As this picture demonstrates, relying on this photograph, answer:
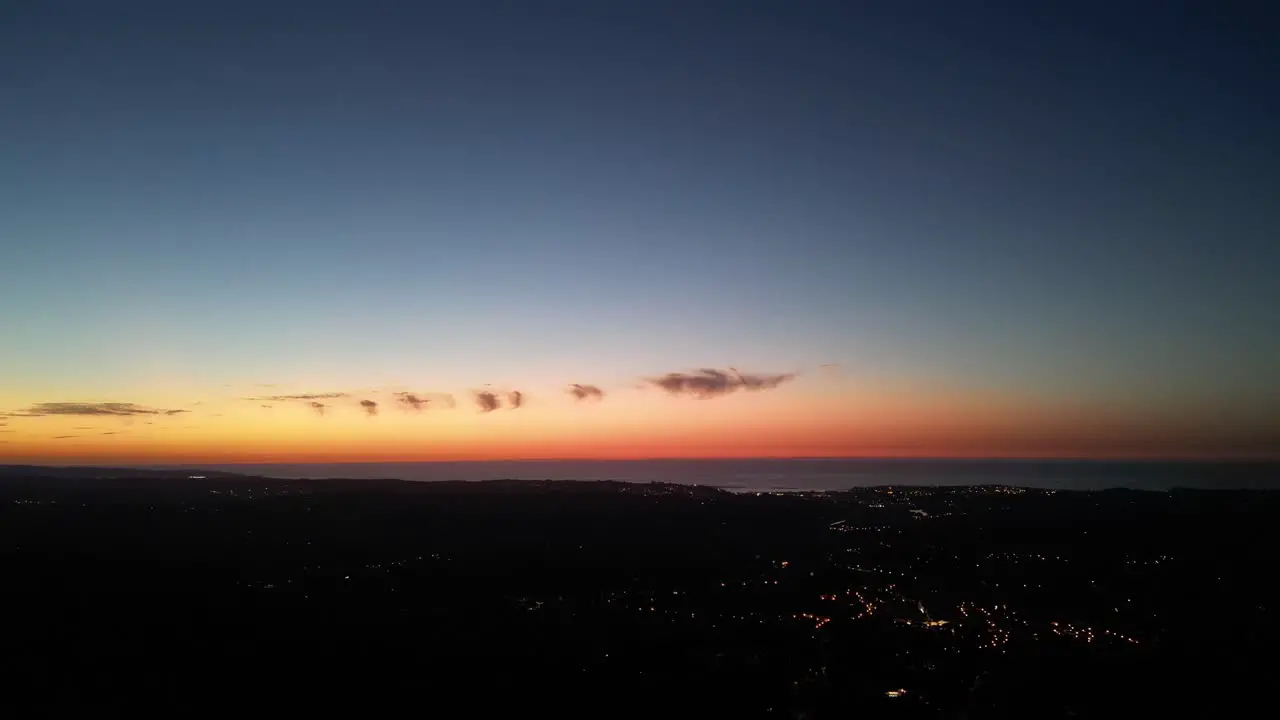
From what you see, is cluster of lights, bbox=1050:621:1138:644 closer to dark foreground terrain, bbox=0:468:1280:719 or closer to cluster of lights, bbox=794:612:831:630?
dark foreground terrain, bbox=0:468:1280:719

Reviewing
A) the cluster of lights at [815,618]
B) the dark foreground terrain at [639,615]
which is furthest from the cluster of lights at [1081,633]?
the cluster of lights at [815,618]

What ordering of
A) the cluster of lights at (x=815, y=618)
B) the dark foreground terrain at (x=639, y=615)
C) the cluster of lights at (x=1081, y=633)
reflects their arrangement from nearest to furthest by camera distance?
the dark foreground terrain at (x=639, y=615)
the cluster of lights at (x=1081, y=633)
the cluster of lights at (x=815, y=618)

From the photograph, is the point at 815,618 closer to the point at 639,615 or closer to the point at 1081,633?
the point at 639,615

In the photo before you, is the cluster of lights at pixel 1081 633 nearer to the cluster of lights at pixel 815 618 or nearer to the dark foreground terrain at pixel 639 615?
the dark foreground terrain at pixel 639 615

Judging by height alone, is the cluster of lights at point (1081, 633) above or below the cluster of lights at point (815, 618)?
below

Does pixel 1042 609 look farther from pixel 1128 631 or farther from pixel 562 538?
pixel 562 538

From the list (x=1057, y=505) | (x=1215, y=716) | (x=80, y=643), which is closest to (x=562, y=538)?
(x=80, y=643)

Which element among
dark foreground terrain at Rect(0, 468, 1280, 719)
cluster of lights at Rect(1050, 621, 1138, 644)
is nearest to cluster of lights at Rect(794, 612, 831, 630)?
dark foreground terrain at Rect(0, 468, 1280, 719)

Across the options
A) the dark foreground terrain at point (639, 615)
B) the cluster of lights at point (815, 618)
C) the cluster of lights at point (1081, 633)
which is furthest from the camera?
the cluster of lights at point (815, 618)
